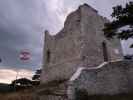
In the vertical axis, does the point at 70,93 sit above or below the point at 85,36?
below

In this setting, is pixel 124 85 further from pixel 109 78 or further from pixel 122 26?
pixel 122 26

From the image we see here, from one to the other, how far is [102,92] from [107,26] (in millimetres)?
3877

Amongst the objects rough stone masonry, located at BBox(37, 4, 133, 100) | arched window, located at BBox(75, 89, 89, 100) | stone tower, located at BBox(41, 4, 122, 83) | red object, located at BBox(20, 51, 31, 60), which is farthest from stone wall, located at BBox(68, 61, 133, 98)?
red object, located at BBox(20, 51, 31, 60)

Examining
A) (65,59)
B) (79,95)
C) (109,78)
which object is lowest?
(79,95)

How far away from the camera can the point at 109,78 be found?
9.96 metres

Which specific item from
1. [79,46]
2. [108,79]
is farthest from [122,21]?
[79,46]

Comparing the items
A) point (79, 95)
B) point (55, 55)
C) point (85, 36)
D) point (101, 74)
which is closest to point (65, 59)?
point (55, 55)

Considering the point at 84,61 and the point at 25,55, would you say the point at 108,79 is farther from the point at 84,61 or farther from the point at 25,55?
the point at 25,55

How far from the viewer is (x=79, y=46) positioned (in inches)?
563

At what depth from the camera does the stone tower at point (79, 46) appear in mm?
14248

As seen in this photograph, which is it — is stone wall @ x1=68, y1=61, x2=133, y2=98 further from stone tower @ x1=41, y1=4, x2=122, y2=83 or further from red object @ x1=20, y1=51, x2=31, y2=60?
red object @ x1=20, y1=51, x2=31, y2=60

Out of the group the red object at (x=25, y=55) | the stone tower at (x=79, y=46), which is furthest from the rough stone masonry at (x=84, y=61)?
the red object at (x=25, y=55)

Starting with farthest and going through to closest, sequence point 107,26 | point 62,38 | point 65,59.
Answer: point 62,38 → point 65,59 → point 107,26

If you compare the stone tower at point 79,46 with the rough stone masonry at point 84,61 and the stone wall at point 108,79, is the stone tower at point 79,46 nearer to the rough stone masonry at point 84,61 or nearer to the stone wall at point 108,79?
the rough stone masonry at point 84,61
